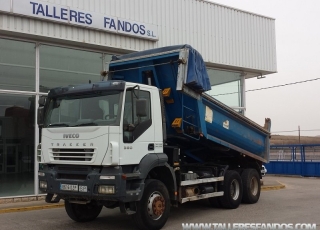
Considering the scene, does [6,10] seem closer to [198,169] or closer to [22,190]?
[22,190]

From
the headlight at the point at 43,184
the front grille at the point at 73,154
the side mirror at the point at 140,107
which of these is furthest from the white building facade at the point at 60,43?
the side mirror at the point at 140,107

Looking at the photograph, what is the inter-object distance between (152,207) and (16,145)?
580 centimetres

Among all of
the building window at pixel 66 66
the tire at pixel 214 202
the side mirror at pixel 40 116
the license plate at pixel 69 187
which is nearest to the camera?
the license plate at pixel 69 187

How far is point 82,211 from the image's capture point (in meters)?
9.20

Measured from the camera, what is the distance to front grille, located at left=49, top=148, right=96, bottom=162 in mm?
7750

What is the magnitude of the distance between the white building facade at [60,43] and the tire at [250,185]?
554cm

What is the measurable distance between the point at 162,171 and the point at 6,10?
6319 mm

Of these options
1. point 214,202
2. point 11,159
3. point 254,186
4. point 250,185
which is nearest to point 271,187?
point 254,186

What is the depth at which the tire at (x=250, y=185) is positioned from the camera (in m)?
11.6

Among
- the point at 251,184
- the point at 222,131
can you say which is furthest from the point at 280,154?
the point at 222,131

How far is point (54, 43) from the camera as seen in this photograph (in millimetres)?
12898

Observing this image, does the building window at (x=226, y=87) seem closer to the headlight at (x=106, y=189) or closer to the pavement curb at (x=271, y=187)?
the pavement curb at (x=271, y=187)

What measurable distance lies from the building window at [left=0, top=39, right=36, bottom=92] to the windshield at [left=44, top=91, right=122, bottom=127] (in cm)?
407

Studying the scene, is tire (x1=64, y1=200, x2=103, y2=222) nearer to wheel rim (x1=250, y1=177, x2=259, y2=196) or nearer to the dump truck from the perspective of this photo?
the dump truck
